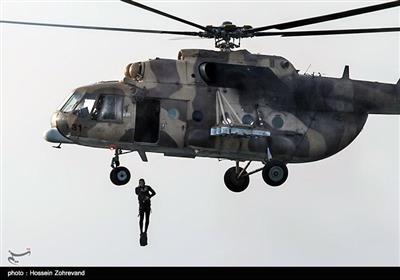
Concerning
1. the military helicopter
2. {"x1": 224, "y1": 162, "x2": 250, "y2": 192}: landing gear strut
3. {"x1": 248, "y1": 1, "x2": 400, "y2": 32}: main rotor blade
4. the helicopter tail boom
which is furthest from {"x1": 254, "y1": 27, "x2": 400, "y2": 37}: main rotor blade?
{"x1": 224, "y1": 162, "x2": 250, "y2": 192}: landing gear strut

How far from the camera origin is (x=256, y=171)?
26.0 meters

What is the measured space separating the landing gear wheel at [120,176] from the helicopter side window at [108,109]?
1.14 meters

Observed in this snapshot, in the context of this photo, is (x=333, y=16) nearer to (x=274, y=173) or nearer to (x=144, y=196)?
(x=274, y=173)

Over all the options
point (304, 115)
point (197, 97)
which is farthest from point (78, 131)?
point (304, 115)

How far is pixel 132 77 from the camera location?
25500 mm

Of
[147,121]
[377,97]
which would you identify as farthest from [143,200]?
[377,97]

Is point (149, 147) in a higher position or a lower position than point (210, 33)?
lower

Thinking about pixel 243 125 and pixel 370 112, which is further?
pixel 370 112

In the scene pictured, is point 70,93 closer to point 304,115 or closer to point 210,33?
point 210,33

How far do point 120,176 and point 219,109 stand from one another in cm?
268

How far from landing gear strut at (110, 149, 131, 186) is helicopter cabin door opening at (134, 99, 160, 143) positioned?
73cm

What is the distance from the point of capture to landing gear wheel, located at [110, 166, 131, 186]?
24906 millimetres

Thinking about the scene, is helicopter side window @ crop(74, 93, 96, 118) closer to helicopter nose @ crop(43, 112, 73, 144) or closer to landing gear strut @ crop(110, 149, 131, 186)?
helicopter nose @ crop(43, 112, 73, 144)

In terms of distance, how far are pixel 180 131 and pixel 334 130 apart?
377 centimetres
